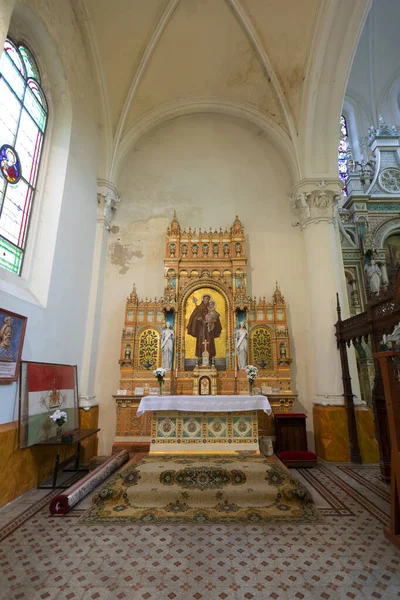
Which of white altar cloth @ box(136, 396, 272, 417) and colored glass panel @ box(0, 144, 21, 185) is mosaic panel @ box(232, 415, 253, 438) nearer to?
white altar cloth @ box(136, 396, 272, 417)

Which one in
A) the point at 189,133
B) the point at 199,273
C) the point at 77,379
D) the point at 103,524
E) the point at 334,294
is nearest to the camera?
the point at 103,524

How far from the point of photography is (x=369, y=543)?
3.38 metres

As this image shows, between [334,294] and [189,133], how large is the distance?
275 inches

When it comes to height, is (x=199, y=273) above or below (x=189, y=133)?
below

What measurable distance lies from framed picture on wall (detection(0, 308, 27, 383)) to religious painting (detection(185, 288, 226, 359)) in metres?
4.04

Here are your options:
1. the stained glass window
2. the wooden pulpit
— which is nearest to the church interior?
the wooden pulpit

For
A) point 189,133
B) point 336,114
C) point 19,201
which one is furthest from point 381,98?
point 19,201

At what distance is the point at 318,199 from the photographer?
28.2ft

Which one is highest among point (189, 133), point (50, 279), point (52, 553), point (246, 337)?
point (189, 133)

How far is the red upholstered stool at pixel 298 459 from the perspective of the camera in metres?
6.39

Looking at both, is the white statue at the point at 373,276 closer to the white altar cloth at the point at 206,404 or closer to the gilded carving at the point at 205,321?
the gilded carving at the point at 205,321

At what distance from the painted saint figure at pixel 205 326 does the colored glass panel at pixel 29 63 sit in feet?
20.2

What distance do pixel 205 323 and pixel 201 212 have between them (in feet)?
11.5

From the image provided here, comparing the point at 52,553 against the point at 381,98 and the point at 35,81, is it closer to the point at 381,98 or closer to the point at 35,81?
the point at 35,81
